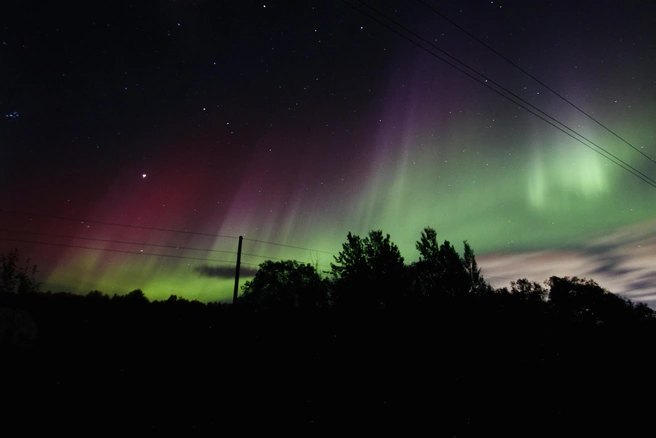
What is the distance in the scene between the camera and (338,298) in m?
32.7

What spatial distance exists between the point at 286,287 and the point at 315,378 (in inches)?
1214

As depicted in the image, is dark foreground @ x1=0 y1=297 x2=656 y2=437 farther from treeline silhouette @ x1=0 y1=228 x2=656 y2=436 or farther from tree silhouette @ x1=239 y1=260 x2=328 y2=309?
tree silhouette @ x1=239 y1=260 x2=328 y2=309

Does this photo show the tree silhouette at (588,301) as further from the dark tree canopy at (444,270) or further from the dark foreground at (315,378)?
the dark foreground at (315,378)

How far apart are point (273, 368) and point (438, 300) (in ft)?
45.9

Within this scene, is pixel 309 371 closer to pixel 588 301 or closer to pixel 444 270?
pixel 444 270

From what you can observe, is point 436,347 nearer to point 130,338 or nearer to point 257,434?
point 257,434

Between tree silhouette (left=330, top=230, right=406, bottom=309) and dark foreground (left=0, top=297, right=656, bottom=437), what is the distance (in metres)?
21.6

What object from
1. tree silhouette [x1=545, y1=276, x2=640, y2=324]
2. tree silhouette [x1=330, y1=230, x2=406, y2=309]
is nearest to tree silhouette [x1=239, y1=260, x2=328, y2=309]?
tree silhouette [x1=330, y1=230, x2=406, y2=309]

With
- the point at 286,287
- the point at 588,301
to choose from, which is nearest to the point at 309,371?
the point at 286,287

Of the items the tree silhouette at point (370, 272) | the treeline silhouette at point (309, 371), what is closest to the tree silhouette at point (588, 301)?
the tree silhouette at point (370, 272)

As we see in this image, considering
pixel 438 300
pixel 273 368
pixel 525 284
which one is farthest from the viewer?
pixel 525 284

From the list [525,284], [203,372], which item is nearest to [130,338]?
[203,372]

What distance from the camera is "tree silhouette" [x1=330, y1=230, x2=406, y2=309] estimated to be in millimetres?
33938

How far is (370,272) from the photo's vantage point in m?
39.2
